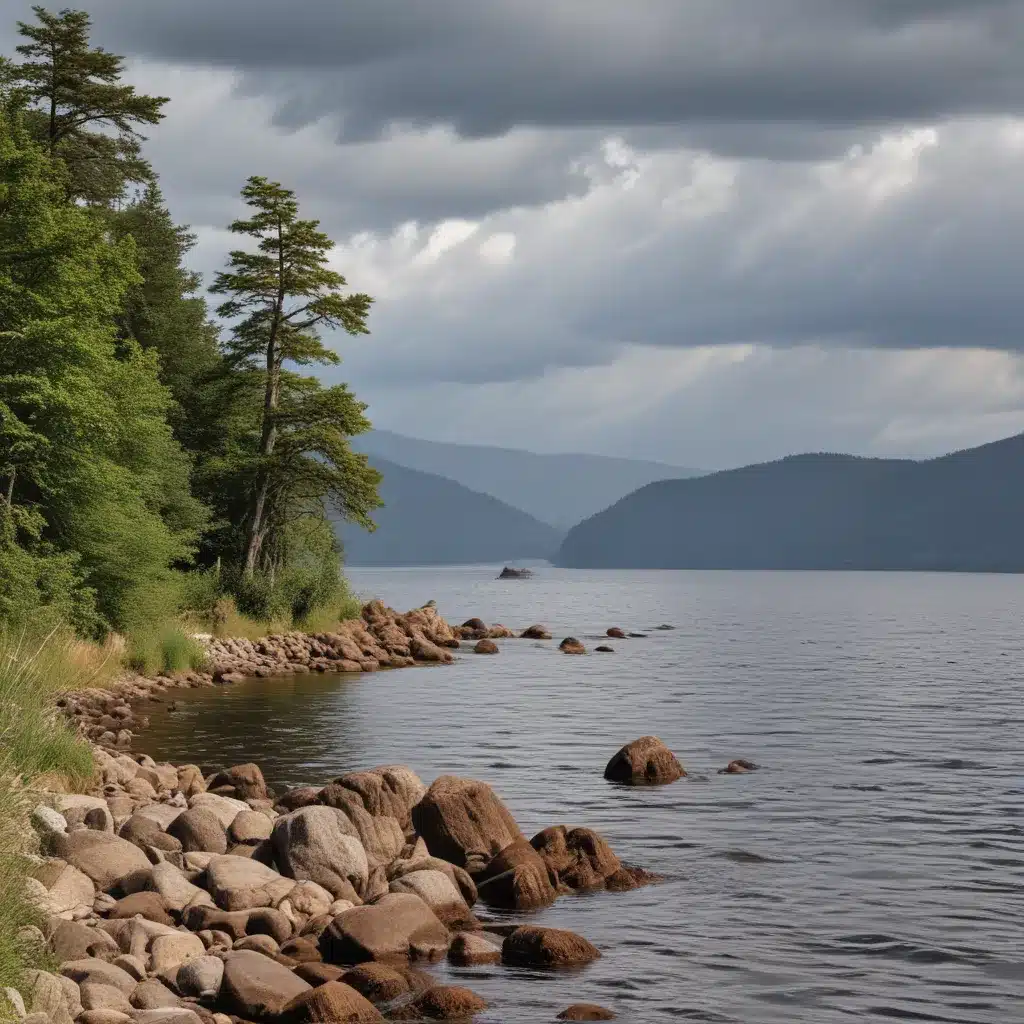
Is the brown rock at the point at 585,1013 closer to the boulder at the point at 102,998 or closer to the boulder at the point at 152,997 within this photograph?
the boulder at the point at 152,997

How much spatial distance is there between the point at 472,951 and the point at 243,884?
278 centimetres

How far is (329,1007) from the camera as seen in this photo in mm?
13336

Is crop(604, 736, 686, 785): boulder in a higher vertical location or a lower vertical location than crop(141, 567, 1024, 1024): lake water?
higher

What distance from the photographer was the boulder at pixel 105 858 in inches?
643

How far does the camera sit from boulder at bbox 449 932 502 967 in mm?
15562

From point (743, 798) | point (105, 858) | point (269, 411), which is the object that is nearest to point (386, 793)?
point (105, 858)

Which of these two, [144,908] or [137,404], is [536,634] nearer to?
[137,404]

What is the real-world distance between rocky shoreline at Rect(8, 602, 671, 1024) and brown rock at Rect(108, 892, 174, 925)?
0.02m

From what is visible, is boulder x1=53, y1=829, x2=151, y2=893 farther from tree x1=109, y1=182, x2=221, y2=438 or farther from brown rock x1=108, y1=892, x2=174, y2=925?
tree x1=109, y1=182, x2=221, y2=438

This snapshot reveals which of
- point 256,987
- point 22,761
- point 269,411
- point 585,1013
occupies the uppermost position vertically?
point 269,411

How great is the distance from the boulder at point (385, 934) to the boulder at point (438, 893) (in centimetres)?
61

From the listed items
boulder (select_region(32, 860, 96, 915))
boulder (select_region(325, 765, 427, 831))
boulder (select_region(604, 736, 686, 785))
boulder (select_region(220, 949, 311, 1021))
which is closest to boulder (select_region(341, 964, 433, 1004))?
boulder (select_region(220, 949, 311, 1021))

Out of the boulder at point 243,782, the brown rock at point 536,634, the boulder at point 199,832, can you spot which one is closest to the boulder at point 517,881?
the boulder at point 199,832

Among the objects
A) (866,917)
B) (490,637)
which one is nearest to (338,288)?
(490,637)
